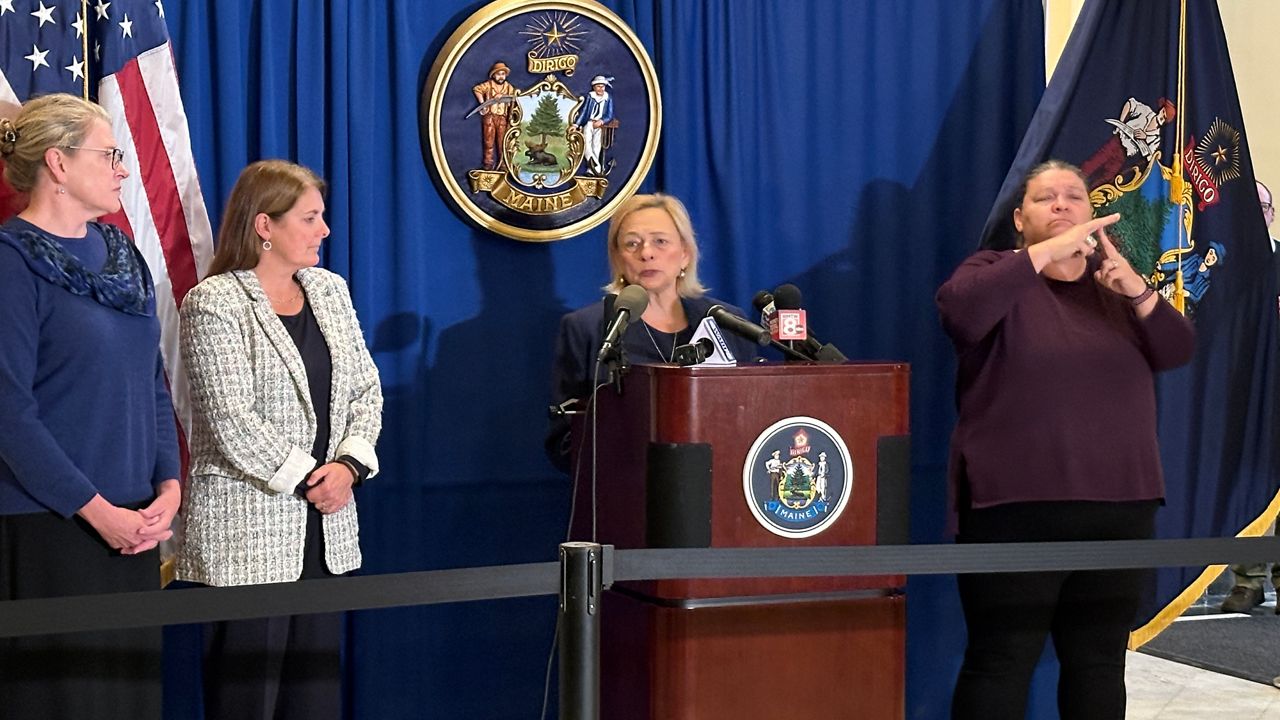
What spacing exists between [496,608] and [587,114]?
1.34m

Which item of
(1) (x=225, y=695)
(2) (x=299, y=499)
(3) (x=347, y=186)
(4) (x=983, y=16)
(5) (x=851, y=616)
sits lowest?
(1) (x=225, y=695)

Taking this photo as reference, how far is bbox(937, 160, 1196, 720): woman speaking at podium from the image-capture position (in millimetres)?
3322

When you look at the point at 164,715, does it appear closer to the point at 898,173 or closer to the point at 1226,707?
the point at 898,173

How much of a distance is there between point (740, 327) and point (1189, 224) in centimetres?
175

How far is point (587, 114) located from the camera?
401 centimetres

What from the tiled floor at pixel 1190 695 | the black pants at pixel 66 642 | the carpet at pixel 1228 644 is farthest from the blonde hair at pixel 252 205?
the carpet at pixel 1228 644

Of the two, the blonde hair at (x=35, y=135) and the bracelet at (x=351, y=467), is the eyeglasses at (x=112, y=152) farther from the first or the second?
the bracelet at (x=351, y=467)

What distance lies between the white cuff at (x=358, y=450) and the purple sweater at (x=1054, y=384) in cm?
133

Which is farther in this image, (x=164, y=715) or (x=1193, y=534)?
(x=1193, y=534)

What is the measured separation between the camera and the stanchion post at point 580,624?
2.25 m

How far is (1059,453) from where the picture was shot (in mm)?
3314

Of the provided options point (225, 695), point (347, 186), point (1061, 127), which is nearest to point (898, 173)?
point (1061, 127)

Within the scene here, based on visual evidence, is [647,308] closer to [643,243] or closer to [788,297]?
[643,243]

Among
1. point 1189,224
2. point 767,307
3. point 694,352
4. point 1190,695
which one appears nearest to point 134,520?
point 694,352
